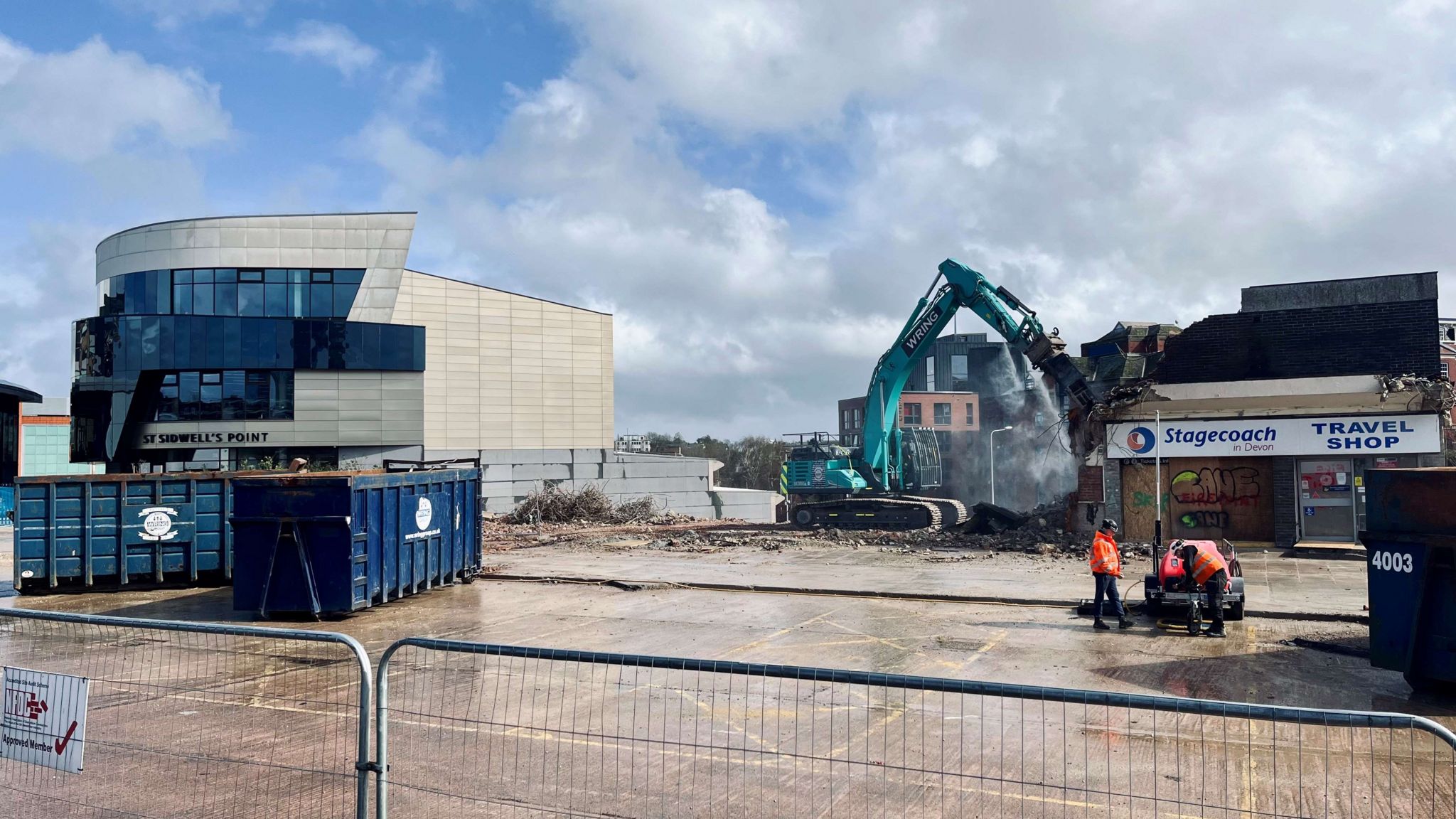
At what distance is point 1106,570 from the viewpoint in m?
12.9

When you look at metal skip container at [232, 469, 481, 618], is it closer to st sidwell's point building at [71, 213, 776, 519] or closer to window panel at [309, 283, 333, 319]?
st sidwell's point building at [71, 213, 776, 519]

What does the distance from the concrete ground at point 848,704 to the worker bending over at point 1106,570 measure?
1.18 feet

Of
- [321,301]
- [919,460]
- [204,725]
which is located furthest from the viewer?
[321,301]

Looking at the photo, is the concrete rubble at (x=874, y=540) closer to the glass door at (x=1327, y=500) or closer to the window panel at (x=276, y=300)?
the glass door at (x=1327, y=500)

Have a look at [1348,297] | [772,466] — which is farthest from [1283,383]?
[772,466]

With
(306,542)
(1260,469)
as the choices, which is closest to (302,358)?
(306,542)

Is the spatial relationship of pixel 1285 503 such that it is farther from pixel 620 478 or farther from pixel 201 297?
pixel 201 297

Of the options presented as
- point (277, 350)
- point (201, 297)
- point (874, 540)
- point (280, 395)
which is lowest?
point (874, 540)

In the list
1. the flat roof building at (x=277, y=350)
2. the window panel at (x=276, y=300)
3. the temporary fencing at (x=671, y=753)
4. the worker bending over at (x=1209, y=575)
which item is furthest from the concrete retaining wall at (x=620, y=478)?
the temporary fencing at (x=671, y=753)

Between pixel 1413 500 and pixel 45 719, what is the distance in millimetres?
10350

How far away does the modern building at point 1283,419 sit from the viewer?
22016 millimetres

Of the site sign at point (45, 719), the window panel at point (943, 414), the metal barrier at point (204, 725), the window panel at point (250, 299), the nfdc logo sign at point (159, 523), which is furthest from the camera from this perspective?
the window panel at point (943, 414)

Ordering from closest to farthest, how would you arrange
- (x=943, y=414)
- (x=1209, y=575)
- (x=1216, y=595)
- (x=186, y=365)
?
1. (x=1216, y=595)
2. (x=1209, y=575)
3. (x=186, y=365)
4. (x=943, y=414)

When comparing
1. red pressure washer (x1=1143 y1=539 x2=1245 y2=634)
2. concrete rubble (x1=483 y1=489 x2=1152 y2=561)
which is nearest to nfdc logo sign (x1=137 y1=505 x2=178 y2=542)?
concrete rubble (x1=483 y1=489 x2=1152 y2=561)
